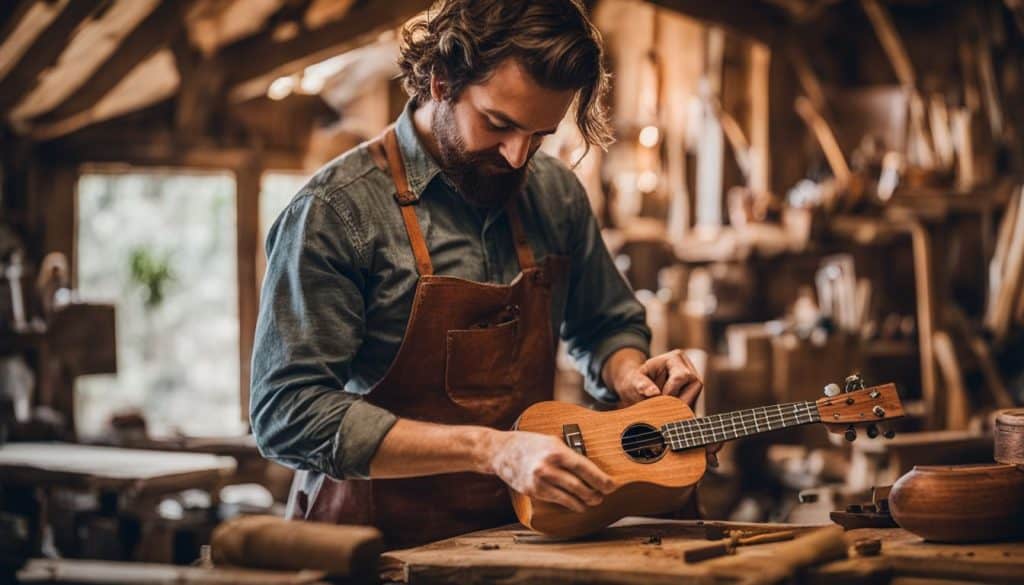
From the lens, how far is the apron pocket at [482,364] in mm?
3062

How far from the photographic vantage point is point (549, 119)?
297cm

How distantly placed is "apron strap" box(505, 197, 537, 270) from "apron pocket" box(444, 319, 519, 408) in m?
0.18

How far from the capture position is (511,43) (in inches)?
115

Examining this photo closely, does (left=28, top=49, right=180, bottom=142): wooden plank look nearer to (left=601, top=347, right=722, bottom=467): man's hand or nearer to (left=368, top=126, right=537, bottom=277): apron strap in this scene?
(left=368, top=126, right=537, bottom=277): apron strap

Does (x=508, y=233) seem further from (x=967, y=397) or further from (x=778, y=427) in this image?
(x=967, y=397)

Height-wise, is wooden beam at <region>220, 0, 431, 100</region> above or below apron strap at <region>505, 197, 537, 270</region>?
above

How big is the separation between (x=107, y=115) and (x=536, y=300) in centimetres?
646

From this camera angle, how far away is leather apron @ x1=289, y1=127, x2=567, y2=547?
3027mm

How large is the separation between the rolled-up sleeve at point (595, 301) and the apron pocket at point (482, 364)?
0.39 meters

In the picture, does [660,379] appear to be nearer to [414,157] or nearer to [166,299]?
[414,157]

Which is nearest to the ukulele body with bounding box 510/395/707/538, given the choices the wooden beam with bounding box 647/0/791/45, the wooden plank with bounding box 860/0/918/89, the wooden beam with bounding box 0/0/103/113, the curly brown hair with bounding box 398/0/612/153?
the curly brown hair with bounding box 398/0/612/153

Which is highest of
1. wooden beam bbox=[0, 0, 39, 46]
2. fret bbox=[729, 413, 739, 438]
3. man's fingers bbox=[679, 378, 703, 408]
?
wooden beam bbox=[0, 0, 39, 46]

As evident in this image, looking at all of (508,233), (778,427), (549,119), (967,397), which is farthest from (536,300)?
(967,397)

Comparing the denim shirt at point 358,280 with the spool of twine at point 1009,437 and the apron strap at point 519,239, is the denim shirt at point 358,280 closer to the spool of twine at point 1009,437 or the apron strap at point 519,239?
the apron strap at point 519,239
